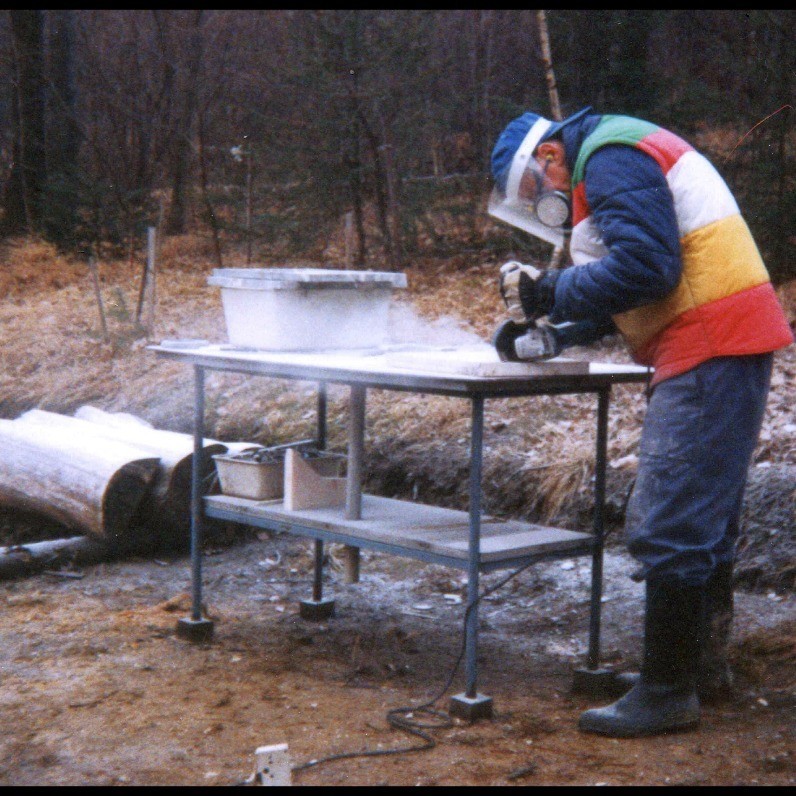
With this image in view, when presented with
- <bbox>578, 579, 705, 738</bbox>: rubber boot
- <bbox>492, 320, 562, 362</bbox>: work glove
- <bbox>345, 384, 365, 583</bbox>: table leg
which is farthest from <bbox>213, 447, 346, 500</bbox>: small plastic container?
<bbox>578, 579, 705, 738</bbox>: rubber boot

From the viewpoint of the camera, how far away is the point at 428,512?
4.64 meters

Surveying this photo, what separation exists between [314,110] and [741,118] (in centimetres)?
463

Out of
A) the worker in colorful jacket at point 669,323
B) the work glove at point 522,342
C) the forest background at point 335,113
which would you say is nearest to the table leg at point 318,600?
the work glove at point 522,342

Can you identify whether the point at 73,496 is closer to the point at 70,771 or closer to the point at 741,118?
the point at 70,771

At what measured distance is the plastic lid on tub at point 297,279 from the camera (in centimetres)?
442

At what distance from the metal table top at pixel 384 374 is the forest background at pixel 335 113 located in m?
4.40

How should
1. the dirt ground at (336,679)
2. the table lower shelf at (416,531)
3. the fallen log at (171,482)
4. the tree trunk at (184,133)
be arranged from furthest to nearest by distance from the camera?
1. the tree trunk at (184,133)
2. the fallen log at (171,482)
3. the table lower shelf at (416,531)
4. the dirt ground at (336,679)

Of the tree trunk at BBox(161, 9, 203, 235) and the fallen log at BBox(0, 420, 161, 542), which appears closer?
the fallen log at BBox(0, 420, 161, 542)

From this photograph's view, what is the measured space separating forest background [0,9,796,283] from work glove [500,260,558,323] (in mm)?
4636

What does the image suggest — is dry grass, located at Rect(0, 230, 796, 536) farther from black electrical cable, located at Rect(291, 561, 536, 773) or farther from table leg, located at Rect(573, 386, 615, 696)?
black electrical cable, located at Rect(291, 561, 536, 773)

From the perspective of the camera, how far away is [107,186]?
13555 millimetres

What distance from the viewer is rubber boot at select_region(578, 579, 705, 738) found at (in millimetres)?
3629

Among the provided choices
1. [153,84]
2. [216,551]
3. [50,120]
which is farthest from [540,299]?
[50,120]

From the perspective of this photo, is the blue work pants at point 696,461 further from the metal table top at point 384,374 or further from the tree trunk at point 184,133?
the tree trunk at point 184,133
